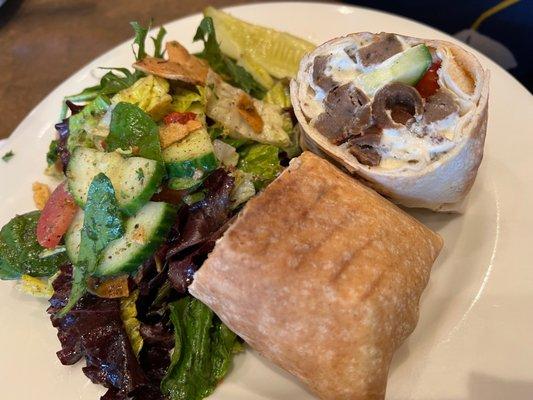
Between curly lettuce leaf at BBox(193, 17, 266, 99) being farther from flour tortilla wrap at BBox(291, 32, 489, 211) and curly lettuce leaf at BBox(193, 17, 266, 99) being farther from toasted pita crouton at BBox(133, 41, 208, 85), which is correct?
flour tortilla wrap at BBox(291, 32, 489, 211)

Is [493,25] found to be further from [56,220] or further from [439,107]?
[56,220]

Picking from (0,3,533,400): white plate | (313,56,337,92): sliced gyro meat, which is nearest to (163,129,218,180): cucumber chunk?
(313,56,337,92): sliced gyro meat

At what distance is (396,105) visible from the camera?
2.02 metres

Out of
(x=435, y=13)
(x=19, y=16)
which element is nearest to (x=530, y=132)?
(x=435, y=13)

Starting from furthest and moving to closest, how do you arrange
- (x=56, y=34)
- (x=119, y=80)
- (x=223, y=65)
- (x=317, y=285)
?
(x=56, y=34)
(x=223, y=65)
(x=119, y=80)
(x=317, y=285)

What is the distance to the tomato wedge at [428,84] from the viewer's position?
6.73 ft

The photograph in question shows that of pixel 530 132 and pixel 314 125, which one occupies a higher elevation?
pixel 314 125

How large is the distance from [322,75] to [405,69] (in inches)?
14.3

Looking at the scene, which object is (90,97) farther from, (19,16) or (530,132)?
(530,132)

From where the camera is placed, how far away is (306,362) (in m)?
1.77

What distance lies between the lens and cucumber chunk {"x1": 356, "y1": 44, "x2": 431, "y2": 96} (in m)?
2.00

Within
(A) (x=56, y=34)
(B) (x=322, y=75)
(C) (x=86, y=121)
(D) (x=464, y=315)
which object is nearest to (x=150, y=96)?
(C) (x=86, y=121)

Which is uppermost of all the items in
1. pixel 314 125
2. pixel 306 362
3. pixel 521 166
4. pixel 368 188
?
pixel 314 125

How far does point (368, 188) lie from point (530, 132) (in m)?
1.00
